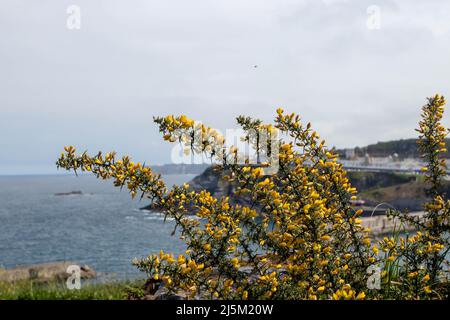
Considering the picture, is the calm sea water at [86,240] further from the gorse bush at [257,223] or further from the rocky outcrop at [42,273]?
the gorse bush at [257,223]

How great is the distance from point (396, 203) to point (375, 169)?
23135mm

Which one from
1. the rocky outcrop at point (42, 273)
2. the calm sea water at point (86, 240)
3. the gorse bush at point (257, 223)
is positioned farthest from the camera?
the calm sea water at point (86, 240)

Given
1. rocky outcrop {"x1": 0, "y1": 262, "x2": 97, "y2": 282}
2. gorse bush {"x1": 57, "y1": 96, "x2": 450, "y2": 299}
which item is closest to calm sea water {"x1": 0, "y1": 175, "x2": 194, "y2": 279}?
rocky outcrop {"x1": 0, "y1": 262, "x2": 97, "y2": 282}

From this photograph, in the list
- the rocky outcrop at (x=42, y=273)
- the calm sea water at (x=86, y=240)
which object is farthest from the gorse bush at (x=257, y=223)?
the calm sea water at (x=86, y=240)

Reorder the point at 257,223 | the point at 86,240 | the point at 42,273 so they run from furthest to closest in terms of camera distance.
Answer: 1. the point at 86,240
2. the point at 42,273
3. the point at 257,223

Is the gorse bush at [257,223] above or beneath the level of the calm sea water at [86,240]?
above

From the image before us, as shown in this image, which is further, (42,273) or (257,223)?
(42,273)

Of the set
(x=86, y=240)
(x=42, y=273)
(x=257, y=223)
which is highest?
(x=257, y=223)

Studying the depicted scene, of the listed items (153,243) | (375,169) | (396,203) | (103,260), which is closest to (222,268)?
Answer: (103,260)

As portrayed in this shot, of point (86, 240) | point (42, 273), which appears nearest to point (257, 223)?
point (42, 273)

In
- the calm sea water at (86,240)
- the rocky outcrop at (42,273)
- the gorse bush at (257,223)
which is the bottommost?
the calm sea water at (86,240)

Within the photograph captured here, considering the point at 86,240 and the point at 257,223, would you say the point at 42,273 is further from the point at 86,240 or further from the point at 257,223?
the point at 86,240

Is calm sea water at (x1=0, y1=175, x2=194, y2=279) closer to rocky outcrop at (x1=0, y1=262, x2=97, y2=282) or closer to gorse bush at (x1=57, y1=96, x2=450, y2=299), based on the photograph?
rocky outcrop at (x1=0, y1=262, x2=97, y2=282)

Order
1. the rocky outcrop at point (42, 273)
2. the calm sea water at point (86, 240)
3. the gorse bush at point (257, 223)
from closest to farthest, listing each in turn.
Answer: the gorse bush at point (257, 223)
the rocky outcrop at point (42, 273)
the calm sea water at point (86, 240)
